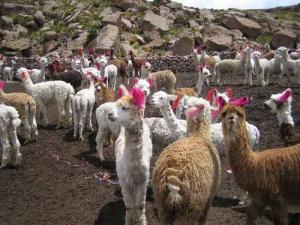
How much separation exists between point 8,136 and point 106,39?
22.7m

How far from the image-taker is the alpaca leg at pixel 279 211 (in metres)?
5.56

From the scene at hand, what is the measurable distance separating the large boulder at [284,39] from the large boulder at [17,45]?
17.1 m

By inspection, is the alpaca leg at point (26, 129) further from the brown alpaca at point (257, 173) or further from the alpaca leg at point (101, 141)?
the brown alpaca at point (257, 173)

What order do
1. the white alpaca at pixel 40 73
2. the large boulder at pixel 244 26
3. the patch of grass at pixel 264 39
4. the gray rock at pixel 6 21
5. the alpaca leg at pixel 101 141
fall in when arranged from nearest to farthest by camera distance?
the alpaca leg at pixel 101 141, the white alpaca at pixel 40 73, the patch of grass at pixel 264 39, the large boulder at pixel 244 26, the gray rock at pixel 6 21

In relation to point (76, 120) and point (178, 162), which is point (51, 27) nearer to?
point (76, 120)

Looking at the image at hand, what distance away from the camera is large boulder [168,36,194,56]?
30875 millimetres

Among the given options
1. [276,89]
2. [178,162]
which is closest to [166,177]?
[178,162]

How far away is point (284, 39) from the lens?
32.7 metres

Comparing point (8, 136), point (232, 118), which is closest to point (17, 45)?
point (8, 136)

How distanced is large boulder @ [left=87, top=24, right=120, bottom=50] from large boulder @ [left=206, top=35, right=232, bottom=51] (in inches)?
248

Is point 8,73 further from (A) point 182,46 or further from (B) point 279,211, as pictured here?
(B) point 279,211

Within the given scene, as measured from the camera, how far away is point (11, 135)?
925cm

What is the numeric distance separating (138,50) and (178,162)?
26878mm

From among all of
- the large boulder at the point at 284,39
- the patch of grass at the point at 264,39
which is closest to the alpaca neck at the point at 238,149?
the large boulder at the point at 284,39
